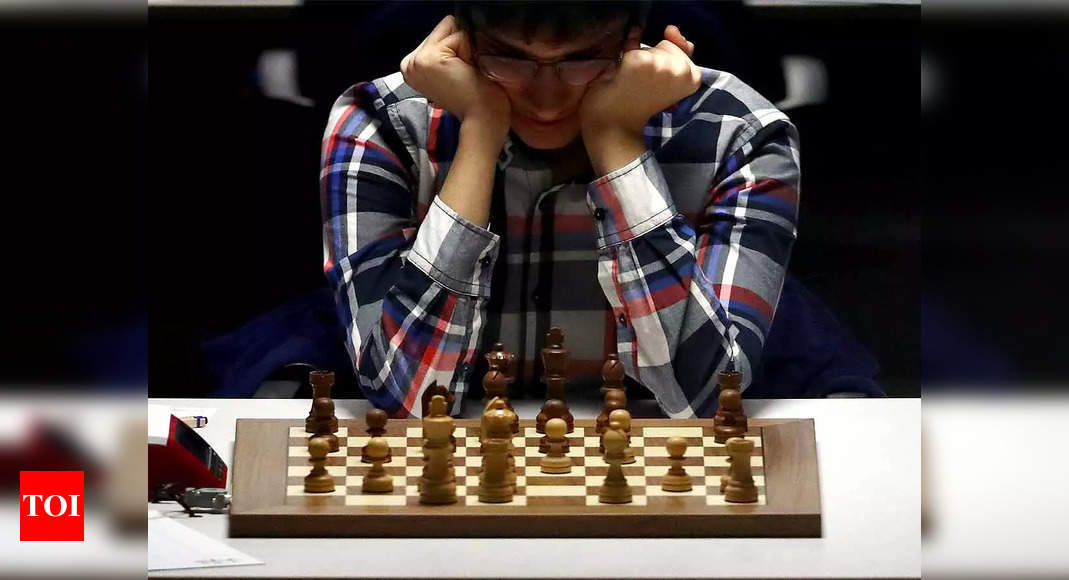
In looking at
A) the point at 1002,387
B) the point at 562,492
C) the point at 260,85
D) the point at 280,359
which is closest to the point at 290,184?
the point at 260,85

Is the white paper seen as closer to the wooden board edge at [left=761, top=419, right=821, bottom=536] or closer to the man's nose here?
the wooden board edge at [left=761, top=419, right=821, bottom=536]

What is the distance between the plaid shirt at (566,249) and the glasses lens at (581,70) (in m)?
0.14

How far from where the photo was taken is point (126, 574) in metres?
1.36

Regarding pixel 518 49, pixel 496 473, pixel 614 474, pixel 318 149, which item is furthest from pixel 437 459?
pixel 318 149

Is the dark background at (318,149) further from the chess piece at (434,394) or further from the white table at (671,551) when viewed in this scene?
the white table at (671,551)

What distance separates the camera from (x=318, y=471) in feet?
5.16

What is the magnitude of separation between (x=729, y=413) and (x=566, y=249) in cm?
57

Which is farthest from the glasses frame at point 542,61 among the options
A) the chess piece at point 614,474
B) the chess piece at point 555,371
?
the chess piece at point 614,474

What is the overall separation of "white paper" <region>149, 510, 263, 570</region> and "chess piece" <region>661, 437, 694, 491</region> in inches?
17.6

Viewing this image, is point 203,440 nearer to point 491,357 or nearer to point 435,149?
point 491,357

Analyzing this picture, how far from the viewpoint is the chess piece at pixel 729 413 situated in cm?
167

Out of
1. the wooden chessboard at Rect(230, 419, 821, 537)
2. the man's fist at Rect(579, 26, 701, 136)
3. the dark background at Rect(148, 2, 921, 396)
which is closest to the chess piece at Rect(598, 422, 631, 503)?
the wooden chessboard at Rect(230, 419, 821, 537)

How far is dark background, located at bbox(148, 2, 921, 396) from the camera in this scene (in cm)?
274

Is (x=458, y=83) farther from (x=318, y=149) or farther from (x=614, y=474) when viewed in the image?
(x=318, y=149)
